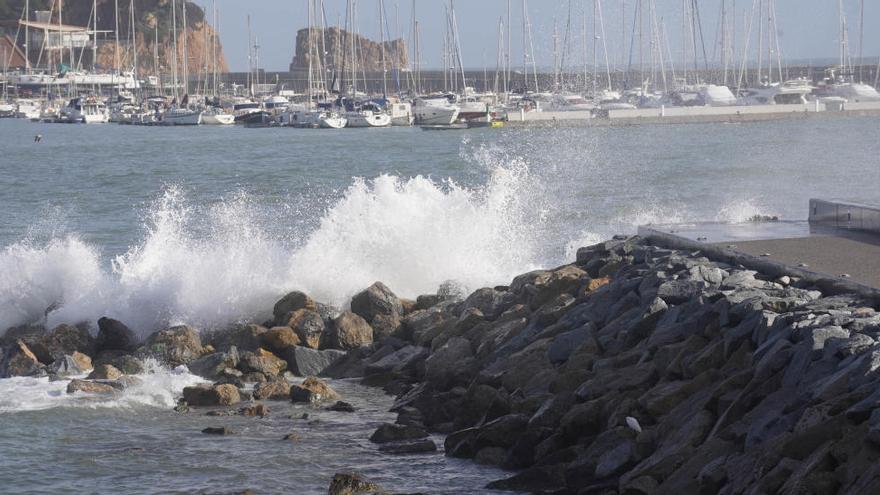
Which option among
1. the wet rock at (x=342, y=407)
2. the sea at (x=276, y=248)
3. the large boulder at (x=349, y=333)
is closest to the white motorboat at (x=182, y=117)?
the sea at (x=276, y=248)

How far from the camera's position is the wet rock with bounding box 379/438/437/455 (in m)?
11.1

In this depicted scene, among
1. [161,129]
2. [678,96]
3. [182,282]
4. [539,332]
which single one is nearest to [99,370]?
[182,282]

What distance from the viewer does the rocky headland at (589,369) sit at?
328 inches

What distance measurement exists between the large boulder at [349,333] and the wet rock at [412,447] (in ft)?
12.9

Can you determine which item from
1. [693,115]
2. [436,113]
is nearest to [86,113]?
[436,113]

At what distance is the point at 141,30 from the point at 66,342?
136409mm

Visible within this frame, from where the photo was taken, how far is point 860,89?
257ft

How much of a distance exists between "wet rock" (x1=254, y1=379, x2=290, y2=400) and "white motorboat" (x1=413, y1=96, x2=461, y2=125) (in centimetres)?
5947

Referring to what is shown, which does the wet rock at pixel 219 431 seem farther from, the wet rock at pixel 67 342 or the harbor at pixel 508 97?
the harbor at pixel 508 97

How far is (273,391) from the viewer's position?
13328mm

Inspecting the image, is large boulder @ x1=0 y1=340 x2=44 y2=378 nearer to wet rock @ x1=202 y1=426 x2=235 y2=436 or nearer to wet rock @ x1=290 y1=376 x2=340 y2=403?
wet rock @ x1=290 y1=376 x2=340 y2=403

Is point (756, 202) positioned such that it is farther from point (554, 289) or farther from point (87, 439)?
point (87, 439)

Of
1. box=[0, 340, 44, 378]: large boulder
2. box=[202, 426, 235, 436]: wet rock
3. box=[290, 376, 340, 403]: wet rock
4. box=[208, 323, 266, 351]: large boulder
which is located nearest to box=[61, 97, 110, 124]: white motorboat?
box=[208, 323, 266, 351]: large boulder

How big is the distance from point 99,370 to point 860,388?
852 centimetres
